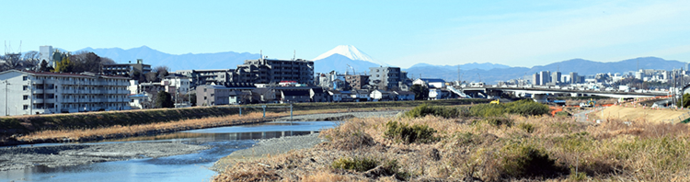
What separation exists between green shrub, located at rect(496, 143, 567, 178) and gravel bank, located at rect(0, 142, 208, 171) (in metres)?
17.2

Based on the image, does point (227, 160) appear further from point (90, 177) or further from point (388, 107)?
point (388, 107)

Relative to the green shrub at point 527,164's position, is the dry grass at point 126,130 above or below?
below

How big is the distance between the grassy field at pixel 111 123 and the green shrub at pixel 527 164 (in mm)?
A: 27955

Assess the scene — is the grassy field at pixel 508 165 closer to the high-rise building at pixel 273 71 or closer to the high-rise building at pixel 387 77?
the high-rise building at pixel 273 71

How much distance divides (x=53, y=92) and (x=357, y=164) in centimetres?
5041

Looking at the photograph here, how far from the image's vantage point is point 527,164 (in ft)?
46.2

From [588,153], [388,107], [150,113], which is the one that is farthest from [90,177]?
[388,107]

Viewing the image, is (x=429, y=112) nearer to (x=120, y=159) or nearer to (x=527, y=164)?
(x=120, y=159)

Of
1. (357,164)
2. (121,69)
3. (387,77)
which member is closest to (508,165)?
(357,164)

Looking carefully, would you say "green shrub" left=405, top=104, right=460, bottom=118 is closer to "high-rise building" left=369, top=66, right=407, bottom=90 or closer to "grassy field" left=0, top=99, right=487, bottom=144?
"grassy field" left=0, top=99, right=487, bottom=144

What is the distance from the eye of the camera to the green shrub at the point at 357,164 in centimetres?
1416

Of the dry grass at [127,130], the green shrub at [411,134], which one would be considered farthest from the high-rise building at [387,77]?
the green shrub at [411,134]

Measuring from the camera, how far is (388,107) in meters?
87.2

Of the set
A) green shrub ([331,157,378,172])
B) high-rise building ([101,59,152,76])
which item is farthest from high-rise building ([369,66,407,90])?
green shrub ([331,157,378,172])
